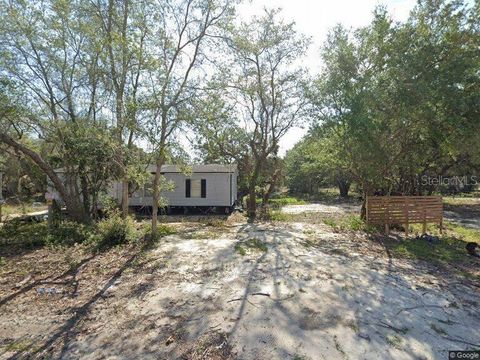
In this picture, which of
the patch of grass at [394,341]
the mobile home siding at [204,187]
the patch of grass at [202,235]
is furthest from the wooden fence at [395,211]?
the mobile home siding at [204,187]

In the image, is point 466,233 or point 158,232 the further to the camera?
point 466,233

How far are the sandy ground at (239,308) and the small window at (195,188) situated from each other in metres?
9.59

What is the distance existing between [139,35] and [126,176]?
11.0ft

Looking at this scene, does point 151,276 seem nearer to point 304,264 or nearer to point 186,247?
point 186,247

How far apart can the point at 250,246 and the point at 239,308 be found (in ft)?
10.5

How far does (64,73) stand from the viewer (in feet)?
31.1

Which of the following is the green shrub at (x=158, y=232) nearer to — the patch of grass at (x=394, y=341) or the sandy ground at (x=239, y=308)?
the sandy ground at (x=239, y=308)

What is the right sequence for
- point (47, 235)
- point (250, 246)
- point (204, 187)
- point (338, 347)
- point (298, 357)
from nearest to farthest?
point (298, 357)
point (338, 347)
point (250, 246)
point (47, 235)
point (204, 187)

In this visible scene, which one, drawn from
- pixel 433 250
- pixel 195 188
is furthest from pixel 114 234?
pixel 195 188

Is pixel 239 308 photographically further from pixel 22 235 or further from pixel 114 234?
pixel 22 235

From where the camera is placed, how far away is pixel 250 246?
23.2ft

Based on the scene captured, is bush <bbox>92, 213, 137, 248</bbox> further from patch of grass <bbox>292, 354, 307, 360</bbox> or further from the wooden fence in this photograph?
the wooden fence

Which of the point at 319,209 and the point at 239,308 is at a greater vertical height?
the point at 319,209

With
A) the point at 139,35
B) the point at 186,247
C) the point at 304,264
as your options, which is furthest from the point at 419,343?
the point at 139,35
